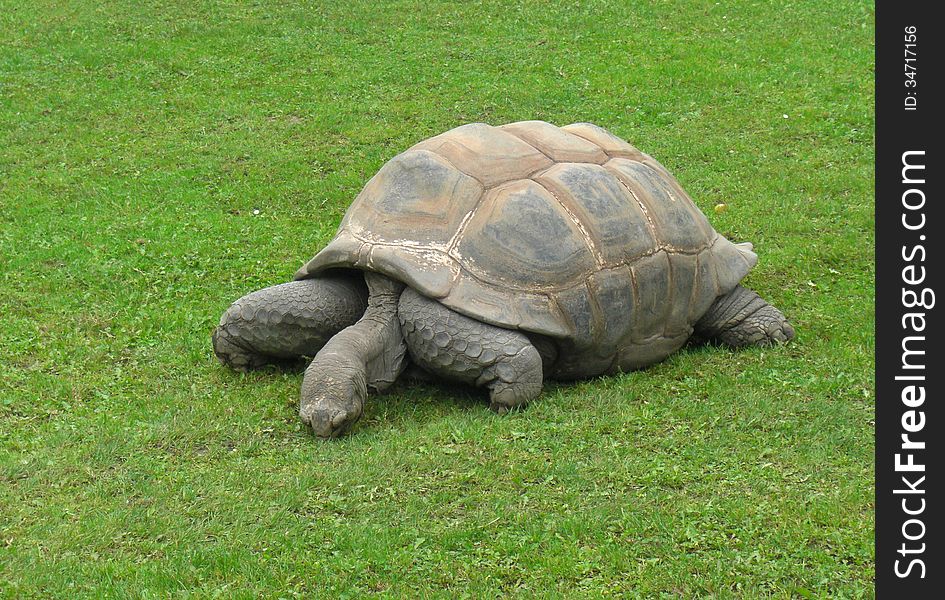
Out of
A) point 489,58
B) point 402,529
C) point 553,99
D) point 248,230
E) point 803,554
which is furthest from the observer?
point 489,58

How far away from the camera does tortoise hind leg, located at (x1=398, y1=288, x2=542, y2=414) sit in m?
5.64

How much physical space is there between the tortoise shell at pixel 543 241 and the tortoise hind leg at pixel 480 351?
9 cm

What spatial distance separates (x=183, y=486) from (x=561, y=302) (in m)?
2.09

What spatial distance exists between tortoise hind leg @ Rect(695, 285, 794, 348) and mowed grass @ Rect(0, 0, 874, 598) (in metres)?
0.16

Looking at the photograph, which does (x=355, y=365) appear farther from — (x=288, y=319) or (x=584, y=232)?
(x=584, y=232)

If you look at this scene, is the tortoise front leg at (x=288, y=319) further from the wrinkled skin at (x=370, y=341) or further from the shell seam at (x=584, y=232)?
the shell seam at (x=584, y=232)

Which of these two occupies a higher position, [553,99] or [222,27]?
[222,27]

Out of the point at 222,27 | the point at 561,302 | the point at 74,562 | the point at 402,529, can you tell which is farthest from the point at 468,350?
the point at 222,27

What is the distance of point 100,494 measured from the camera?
16.1 feet

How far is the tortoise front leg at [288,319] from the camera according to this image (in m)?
6.06

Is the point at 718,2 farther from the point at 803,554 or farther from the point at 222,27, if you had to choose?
the point at 803,554

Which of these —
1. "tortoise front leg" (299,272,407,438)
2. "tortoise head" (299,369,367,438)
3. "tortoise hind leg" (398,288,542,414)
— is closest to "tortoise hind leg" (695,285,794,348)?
"tortoise hind leg" (398,288,542,414)

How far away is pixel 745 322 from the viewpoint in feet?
21.4

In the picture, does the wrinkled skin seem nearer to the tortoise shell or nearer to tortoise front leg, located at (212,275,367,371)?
tortoise front leg, located at (212,275,367,371)
